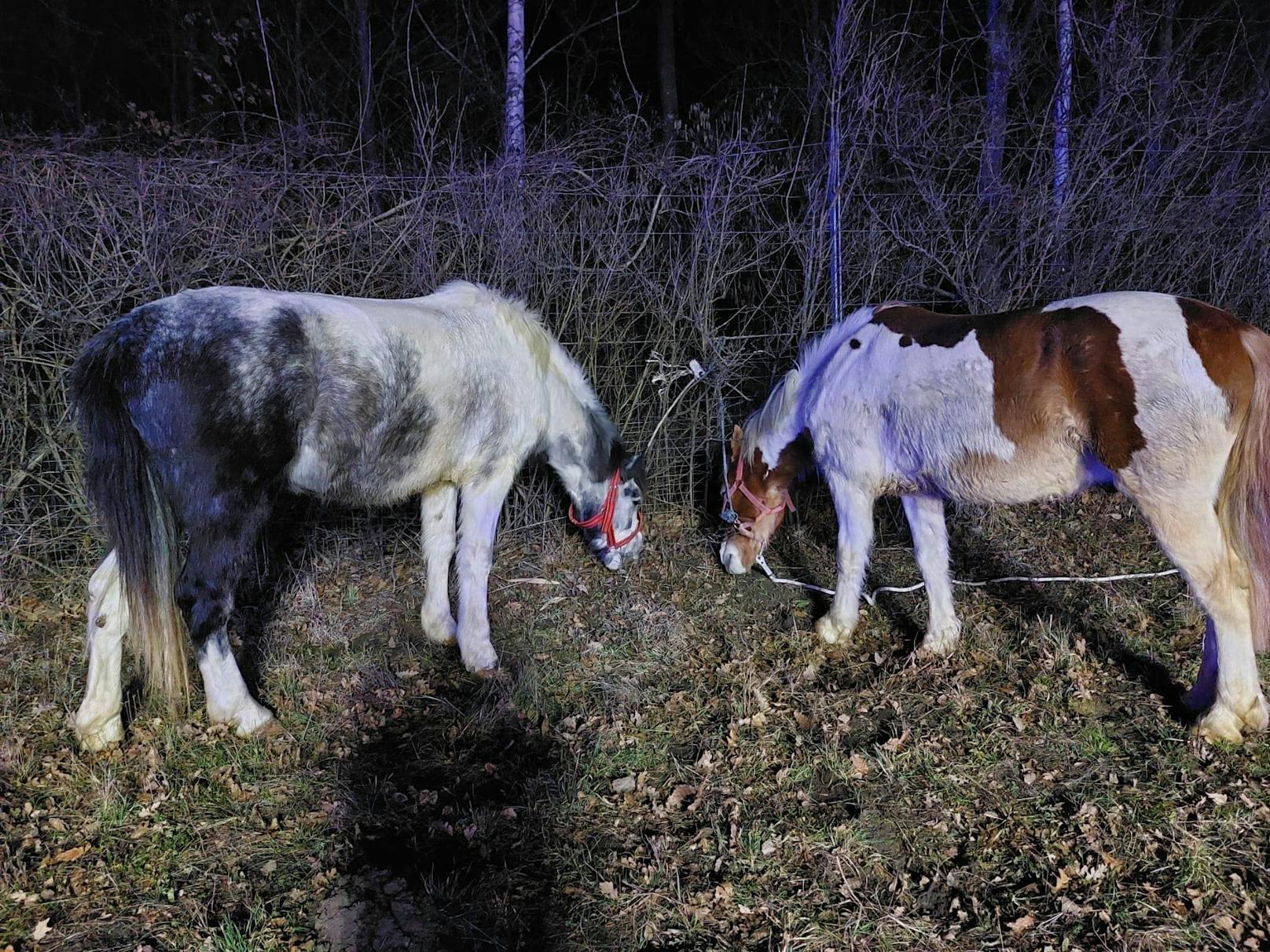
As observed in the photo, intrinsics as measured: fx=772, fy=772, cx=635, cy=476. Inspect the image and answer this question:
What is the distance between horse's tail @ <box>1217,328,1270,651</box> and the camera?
109 inches

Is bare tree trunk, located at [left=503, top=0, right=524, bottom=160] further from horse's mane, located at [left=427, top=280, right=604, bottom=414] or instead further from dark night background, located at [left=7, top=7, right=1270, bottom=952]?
horse's mane, located at [left=427, top=280, right=604, bottom=414]

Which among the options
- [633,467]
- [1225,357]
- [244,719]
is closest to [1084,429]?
[1225,357]

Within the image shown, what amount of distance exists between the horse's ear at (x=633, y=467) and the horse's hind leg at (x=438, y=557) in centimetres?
94

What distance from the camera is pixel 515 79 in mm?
6355

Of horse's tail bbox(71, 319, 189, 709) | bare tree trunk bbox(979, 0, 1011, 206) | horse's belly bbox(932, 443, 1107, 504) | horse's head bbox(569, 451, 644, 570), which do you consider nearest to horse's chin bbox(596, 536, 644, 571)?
horse's head bbox(569, 451, 644, 570)

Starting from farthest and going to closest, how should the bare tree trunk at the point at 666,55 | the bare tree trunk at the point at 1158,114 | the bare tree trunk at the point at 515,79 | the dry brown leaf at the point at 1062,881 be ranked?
the bare tree trunk at the point at 666,55
the bare tree trunk at the point at 515,79
the bare tree trunk at the point at 1158,114
the dry brown leaf at the point at 1062,881

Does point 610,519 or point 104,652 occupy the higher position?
point 104,652

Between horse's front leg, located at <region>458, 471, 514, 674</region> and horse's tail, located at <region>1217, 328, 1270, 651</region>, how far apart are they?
10.1ft

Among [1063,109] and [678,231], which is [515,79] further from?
[1063,109]

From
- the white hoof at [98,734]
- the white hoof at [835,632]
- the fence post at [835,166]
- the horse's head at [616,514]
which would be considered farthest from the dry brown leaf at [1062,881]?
the fence post at [835,166]

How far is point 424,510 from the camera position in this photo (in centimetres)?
405

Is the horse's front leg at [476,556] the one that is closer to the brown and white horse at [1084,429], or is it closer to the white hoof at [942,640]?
the brown and white horse at [1084,429]

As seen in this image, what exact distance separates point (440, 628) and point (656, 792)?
5.52 ft

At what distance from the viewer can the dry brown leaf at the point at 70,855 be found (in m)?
2.42
